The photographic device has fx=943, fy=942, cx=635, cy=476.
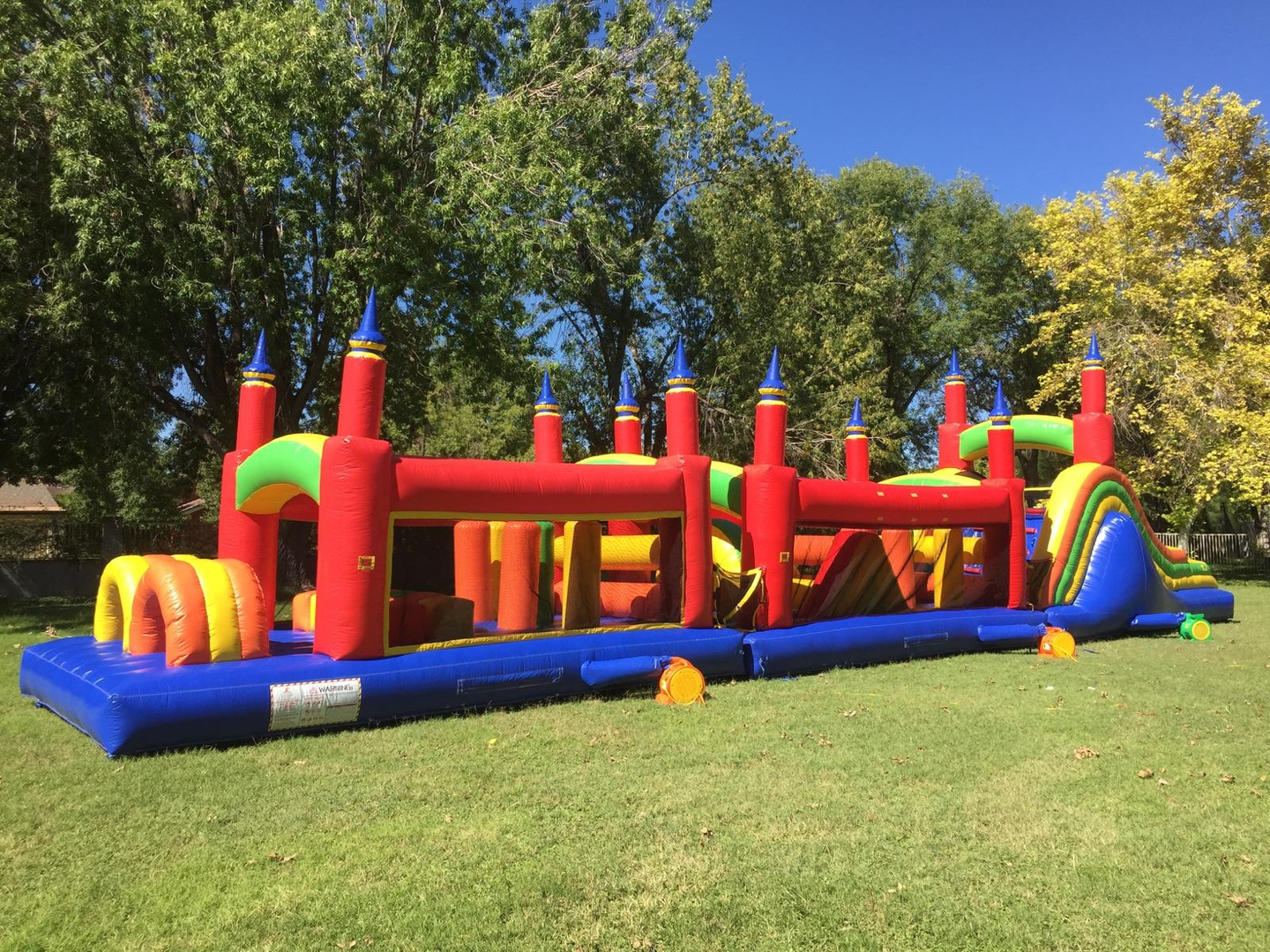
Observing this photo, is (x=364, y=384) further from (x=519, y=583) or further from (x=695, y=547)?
(x=695, y=547)

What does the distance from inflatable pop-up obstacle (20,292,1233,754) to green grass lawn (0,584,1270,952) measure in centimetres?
45

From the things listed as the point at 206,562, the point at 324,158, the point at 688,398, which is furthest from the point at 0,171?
the point at 688,398

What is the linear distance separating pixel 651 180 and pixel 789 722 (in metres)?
16.1

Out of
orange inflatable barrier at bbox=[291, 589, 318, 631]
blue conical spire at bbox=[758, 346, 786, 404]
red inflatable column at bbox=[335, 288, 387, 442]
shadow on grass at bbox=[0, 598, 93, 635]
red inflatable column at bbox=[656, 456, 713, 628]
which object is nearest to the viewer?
red inflatable column at bbox=[335, 288, 387, 442]

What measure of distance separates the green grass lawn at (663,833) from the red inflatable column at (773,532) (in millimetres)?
1966

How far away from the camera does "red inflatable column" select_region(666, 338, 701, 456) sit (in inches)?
372

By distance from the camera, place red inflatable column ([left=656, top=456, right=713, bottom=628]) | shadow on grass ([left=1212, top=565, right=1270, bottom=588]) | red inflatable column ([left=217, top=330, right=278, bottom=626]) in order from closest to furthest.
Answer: red inflatable column ([left=217, top=330, right=278, bottom=626]), red inflatable column ([left=656, top=456, right=713, bottom=628]), shadow on grass ([left=1212, top=565, right=1270, bottom=588])

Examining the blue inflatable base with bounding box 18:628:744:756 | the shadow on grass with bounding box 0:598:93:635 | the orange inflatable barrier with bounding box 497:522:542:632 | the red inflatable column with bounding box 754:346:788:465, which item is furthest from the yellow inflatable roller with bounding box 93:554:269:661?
the shadow on grass with bounding box 0:598:93:635

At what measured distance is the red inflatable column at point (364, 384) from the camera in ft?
24.1

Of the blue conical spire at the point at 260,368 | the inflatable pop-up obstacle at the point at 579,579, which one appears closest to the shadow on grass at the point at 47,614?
the blue conical spire at the point at 260,368

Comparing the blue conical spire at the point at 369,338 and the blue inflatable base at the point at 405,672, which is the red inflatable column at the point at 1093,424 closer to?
the blue inflatable base at the point at 405,672

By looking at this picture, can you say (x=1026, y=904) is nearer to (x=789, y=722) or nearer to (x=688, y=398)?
(x=789, y=722)

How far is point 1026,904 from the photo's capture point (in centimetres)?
A: 388

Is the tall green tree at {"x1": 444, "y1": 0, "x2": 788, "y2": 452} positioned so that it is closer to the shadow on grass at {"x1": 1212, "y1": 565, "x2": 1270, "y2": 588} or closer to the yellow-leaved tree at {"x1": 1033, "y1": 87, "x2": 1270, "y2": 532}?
the yellow-leaved tree at {"x1": 1033, "y1": 87, "x2": 1270, "y2": 532}
